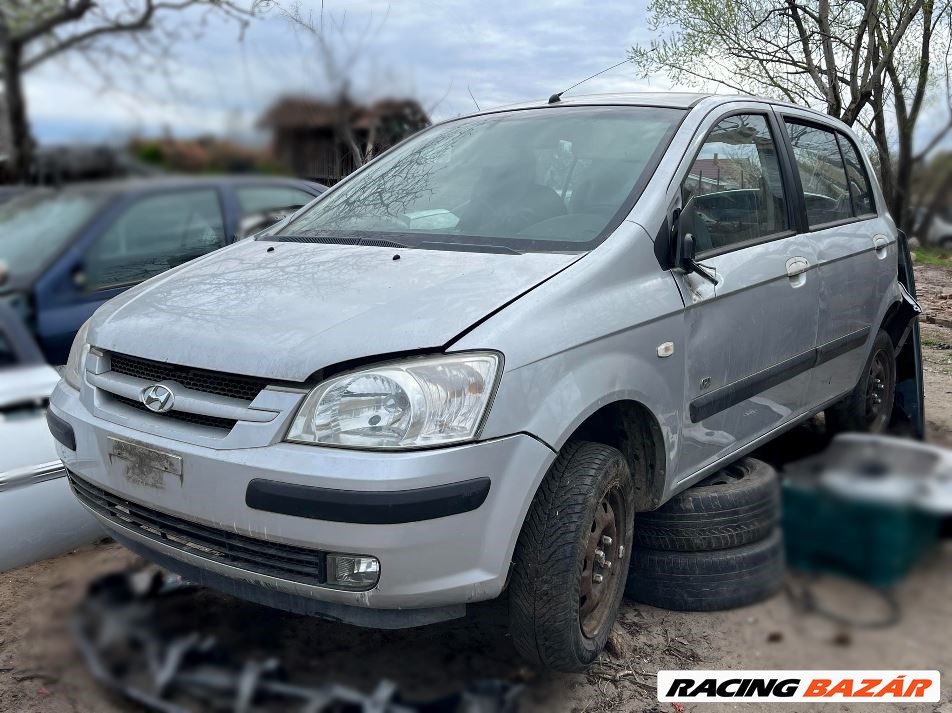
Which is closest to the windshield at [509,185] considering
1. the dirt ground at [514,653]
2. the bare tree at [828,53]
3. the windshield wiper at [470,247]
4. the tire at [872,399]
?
the windshield wiper at [470,247]

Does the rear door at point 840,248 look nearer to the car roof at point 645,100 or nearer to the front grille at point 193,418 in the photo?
the car roof at point 645,100

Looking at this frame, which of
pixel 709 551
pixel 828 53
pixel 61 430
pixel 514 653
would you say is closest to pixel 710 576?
pixel 709 551

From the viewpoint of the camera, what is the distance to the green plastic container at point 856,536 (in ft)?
8.05

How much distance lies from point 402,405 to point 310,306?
→ 47 centimetres

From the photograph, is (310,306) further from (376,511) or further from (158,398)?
(376,511)

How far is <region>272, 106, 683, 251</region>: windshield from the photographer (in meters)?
2.86

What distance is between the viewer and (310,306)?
238 cm

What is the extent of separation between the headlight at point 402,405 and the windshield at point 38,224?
0.85 m

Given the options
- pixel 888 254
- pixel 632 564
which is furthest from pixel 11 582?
pixel 888 254

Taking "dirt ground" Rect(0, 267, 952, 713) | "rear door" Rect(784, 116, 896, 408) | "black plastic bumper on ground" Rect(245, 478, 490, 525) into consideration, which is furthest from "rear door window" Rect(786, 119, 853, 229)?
"black plastic bumper on ground" Rect(245, 478, 490, 525)

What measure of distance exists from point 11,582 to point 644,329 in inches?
96.2

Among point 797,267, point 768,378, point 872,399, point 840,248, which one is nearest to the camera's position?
point 768,378

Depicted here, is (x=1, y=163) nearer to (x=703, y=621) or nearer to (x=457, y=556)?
(x=457, y=556)

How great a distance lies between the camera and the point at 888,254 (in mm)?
4418
